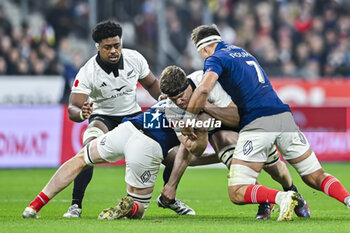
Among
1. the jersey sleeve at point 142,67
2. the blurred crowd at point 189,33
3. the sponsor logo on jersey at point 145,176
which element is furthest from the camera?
the blurred crowd at point 189,33

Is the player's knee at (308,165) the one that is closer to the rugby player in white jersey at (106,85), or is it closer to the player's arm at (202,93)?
the player's arm at (202,93)

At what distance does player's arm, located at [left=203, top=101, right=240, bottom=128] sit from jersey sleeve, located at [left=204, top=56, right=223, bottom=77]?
50 centimetres

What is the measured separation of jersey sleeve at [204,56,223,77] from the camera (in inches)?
286

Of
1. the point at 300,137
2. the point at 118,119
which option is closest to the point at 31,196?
the point at 118,119

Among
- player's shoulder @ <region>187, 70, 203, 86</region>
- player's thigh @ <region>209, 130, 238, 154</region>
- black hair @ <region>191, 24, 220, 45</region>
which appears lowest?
player's thigh @ <region>209, 130, 238, 154</region>

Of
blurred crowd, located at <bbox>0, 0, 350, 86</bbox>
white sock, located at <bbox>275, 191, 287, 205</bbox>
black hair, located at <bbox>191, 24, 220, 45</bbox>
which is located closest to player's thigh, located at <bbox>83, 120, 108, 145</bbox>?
black hair, located at <bbox>191, 24, 220, 45</bbox>

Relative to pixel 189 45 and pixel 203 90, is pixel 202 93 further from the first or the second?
pixel 189 45

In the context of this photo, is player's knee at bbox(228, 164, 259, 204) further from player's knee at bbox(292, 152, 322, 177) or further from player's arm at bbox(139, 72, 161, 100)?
player's arm at bbox(139, 72, 161, 100)

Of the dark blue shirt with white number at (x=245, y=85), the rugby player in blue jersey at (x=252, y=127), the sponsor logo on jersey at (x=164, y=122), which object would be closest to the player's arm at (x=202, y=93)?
the rugby player in blue jersey at (x=252, y=127)

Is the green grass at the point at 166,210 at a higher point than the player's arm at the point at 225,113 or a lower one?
lower

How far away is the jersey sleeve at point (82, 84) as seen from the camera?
870 cm

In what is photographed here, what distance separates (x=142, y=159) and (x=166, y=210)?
5.25 feet

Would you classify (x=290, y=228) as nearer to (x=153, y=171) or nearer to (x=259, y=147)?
(x=259, y=147)

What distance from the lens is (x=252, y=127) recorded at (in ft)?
24.4
